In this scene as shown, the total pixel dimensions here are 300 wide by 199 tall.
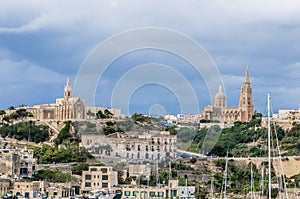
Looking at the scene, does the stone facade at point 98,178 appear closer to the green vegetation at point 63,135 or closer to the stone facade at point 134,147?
the stone facade at point 134,147

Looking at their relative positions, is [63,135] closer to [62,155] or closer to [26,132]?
[26,132]

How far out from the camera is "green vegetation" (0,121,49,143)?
194ft

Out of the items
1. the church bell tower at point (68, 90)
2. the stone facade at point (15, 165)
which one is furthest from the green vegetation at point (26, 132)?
the stone facade at point (15, 165)

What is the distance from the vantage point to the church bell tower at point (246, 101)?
77.4m

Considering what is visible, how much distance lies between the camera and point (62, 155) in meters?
48.9

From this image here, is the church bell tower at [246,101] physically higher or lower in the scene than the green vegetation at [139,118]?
higher

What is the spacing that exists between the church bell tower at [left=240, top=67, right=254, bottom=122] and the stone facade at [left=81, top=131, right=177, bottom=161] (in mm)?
24245

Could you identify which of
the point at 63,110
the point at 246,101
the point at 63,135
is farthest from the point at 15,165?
the point at 246,101

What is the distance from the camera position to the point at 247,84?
277 ft

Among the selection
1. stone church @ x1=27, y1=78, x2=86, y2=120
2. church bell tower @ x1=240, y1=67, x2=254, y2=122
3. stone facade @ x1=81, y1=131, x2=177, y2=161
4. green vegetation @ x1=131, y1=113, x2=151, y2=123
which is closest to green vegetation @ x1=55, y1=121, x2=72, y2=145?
stone church @ x1=27, y1=78, x2=86, y2=120

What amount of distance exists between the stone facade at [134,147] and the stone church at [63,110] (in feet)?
28.9

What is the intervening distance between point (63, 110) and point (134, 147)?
1522 cm

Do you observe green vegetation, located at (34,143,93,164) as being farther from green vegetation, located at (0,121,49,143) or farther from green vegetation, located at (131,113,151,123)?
green vegetation, located at (131,113,151,123)

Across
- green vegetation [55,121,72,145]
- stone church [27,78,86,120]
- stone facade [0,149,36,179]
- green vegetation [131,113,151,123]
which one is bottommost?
stone facade [0,149,36,179]
